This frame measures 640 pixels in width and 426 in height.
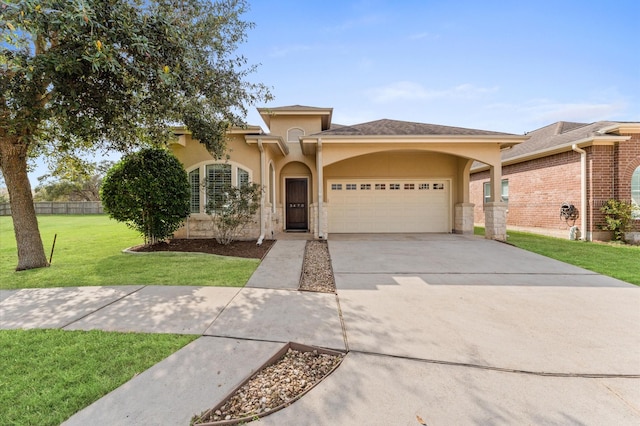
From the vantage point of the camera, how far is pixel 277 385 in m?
2.31

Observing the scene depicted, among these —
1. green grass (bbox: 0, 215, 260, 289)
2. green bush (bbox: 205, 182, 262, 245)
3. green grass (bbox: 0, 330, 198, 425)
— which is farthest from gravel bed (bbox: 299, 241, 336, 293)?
green grass (bbox: 0, 330, 198, 425)

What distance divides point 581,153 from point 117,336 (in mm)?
13959

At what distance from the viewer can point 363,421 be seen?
6.33 feet

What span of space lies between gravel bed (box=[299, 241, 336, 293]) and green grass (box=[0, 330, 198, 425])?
234cm

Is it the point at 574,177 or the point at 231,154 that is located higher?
the point at 231,154

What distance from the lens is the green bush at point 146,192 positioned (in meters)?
7.83

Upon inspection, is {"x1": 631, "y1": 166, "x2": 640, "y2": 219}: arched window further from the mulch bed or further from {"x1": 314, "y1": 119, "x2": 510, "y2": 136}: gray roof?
the mulch bed

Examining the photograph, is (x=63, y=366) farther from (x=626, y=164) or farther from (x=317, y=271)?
(x=626, y=164)

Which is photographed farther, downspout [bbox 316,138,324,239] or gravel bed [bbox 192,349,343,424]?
downspout [bbox 316,138,324,239]

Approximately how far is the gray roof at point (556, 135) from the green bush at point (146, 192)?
42.6ft

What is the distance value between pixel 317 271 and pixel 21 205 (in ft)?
21.9

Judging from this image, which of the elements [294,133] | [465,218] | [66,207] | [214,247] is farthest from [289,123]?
[66,207]

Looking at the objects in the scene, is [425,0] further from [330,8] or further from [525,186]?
[525,186]

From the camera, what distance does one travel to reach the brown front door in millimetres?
12492
